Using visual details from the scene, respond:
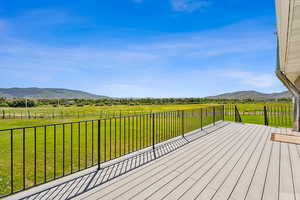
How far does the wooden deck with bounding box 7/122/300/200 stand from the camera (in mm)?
1862

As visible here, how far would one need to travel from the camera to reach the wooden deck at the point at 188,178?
1862 millimetres

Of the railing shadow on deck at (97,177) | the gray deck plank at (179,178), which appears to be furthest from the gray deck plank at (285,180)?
the railing shadow on deck at (97,177)

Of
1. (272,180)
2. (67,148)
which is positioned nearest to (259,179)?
(272,180)

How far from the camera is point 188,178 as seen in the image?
227 centimetres

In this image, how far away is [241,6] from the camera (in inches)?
336

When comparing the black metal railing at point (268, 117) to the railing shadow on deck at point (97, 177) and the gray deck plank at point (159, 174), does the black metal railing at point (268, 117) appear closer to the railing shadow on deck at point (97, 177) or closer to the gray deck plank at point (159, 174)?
the gray deck plank at point (159, 174)

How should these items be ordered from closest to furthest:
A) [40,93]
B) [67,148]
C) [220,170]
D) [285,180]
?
[285,180] < [220,170] < [67,148] < [40,93]

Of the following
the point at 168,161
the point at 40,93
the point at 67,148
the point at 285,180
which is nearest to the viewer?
the point at 285,180

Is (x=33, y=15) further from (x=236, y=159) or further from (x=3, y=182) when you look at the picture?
(x=236, y=159)

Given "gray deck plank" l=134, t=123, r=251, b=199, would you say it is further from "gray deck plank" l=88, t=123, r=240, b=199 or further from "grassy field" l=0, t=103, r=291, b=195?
"grassy field" l=0, t=103, r=291, b=195

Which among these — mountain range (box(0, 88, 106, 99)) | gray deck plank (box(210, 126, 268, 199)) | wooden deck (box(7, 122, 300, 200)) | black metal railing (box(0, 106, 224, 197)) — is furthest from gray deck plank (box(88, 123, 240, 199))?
mountain range (box(0, 88, 106, 99))

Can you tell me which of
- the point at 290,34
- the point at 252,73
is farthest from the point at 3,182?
the point at 252,73

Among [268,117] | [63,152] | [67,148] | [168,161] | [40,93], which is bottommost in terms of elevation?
[67,148]

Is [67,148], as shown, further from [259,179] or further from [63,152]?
[259,179]
